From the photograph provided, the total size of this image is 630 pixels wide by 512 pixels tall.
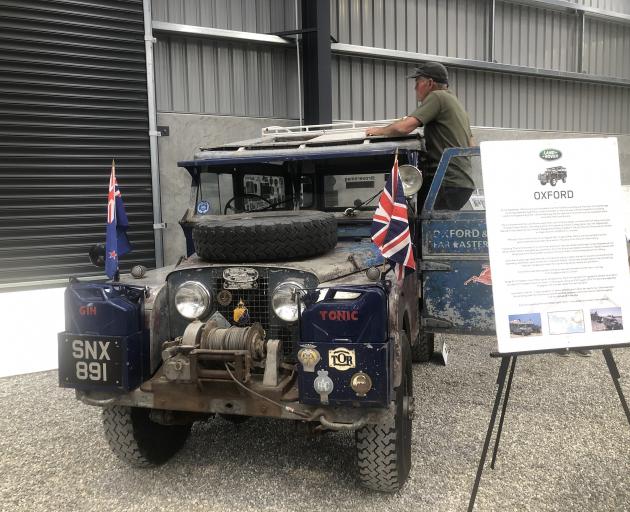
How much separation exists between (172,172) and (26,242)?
2188 mm

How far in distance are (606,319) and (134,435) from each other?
8.80 ft

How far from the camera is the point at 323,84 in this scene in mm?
8523

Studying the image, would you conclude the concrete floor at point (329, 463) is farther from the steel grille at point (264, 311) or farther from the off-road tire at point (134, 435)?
the steel grille at point (264, 311)

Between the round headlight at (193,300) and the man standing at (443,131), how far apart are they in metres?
2.05

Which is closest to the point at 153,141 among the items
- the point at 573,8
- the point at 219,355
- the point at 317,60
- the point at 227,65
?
the point at 227,65

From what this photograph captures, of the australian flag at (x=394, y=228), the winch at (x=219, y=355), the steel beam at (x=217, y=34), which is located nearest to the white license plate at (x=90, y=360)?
the winch at (x=219, y=355)

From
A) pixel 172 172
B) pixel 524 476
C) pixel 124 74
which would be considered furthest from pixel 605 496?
pixel 124 74

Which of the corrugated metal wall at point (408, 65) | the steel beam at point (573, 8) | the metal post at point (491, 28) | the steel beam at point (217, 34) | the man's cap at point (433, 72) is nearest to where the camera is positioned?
the man's cap at point (433, 72)

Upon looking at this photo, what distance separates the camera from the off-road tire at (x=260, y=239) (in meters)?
3.17

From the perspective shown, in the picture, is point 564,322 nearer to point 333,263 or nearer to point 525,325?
point 525,325

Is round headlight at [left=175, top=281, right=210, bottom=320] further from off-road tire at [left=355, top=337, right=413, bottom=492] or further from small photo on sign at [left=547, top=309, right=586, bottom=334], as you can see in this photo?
small photo on sign at [left=547, top=309, right=586, bottom=334]

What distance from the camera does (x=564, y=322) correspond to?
8.66 feet

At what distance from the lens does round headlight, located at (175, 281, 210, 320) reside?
10.5ft

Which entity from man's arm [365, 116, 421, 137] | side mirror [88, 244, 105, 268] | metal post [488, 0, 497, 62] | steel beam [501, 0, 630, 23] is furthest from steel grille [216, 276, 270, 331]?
steel beam [501, 0, 630, 23]
